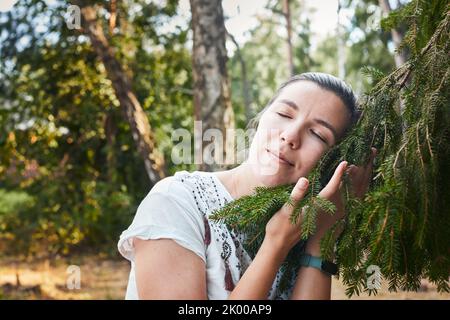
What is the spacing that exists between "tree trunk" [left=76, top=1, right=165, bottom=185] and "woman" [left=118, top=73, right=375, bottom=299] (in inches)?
164

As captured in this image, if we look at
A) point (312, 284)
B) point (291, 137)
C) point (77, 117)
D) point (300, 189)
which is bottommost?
point (77, 117)

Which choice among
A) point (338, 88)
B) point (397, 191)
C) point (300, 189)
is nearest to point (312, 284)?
point (300, 189)

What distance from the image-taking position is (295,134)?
1801mm

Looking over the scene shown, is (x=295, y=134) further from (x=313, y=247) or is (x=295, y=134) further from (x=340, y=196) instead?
(x=313, y=247)

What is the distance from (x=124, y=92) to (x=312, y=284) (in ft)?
15.3

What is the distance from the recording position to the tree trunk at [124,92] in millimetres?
5957

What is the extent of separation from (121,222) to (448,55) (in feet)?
22.4

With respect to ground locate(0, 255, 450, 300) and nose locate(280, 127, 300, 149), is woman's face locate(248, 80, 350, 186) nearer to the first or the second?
nose locate(280, 127, 300, 149)

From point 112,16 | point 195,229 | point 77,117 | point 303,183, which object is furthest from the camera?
point 77,117

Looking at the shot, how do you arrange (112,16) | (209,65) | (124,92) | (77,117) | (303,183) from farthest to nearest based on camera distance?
(77,117) < (112,16) < (124,92) < (209,65) < (303,183)

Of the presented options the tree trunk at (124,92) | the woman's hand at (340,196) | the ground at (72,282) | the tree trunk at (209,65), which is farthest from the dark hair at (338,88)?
the ground at (72,282)

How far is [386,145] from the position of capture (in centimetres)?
176

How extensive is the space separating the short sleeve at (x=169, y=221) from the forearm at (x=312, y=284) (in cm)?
35

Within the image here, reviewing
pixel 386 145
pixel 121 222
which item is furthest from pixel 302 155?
pixel 121 222
